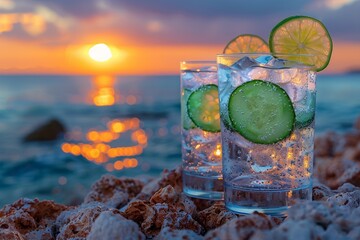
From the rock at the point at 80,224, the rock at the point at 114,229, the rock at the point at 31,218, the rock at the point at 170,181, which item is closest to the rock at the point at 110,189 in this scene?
the rock at the point at 170,181

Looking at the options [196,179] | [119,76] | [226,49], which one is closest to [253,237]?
[196,179]

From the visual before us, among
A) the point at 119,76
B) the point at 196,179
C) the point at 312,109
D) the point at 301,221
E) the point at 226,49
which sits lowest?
the point at 119,76

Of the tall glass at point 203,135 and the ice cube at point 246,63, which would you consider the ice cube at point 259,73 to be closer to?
the ice cube at point 246,63

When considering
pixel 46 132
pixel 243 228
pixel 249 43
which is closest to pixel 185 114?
pixel 249 43

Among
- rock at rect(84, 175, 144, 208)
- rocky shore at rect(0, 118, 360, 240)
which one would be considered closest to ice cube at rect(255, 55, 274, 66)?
rocky shore at rect(0, 118, 360, 240)

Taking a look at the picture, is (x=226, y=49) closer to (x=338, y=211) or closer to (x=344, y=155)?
(x=338, y=211)
